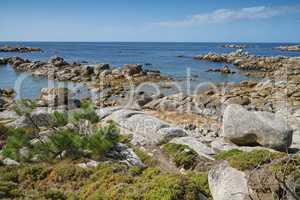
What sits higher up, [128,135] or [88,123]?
[88,123]

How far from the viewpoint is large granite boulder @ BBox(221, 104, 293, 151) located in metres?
14.1

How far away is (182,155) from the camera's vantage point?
12.1 metres

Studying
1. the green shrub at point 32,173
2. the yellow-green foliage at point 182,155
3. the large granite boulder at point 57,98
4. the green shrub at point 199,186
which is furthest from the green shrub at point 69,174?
the large granite boulder at point 57,98

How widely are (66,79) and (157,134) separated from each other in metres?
30.7

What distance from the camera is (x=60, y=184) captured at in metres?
9.08

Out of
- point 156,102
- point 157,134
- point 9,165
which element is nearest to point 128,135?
point 157,134

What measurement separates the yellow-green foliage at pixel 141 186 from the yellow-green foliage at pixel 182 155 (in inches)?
118

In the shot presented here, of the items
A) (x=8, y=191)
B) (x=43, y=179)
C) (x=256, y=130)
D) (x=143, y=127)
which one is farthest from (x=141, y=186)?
(x=143, y=127)

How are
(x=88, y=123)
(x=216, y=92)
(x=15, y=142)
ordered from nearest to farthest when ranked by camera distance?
(x=15, y=142) → (x=88, y=123) → (x=216, y=92)

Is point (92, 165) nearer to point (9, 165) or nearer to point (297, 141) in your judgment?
point (9, 165)

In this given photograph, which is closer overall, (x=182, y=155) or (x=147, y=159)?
(x=182, y=155)

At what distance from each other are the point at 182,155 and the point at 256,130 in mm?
4292

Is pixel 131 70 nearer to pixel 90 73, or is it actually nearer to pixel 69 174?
pixel 90 73

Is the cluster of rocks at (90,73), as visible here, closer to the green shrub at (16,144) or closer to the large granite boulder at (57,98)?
the large granite boulder at (57,98)
